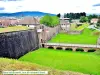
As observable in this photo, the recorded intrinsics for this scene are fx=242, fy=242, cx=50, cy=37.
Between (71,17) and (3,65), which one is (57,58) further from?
(71,17)

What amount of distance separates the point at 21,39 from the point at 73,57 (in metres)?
9.39

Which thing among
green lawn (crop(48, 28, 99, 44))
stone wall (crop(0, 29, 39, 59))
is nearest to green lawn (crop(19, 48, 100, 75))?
stone wall (crop(0, 29, 39, 59))

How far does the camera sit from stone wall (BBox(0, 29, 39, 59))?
113ft

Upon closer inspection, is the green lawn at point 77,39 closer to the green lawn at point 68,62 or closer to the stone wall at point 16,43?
the stone wall at point 16,43

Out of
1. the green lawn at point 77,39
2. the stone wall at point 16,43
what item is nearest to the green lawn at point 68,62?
the stone wall at point 16,43

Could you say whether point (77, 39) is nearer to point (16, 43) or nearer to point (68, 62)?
point (16, 43)

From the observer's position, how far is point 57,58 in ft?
128

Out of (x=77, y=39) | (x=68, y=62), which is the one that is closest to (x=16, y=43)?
(x=68, y=62)

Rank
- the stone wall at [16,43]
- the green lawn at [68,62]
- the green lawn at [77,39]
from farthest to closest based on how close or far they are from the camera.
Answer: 1. the green lawn at [77,39]
2. the stone wall at [16,43]
3. the green lawn at [68,62]

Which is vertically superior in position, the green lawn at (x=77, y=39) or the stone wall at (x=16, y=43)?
the stone wall at (x=16, y=43)

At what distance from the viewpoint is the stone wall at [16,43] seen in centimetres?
3444

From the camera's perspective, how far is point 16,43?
3850 cm

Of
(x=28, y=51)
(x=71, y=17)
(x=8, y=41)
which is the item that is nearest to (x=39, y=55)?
(x=28, y=51)

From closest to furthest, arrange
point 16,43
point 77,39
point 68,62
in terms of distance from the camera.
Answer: point 68,62 < point 16,43 < point 77,39
